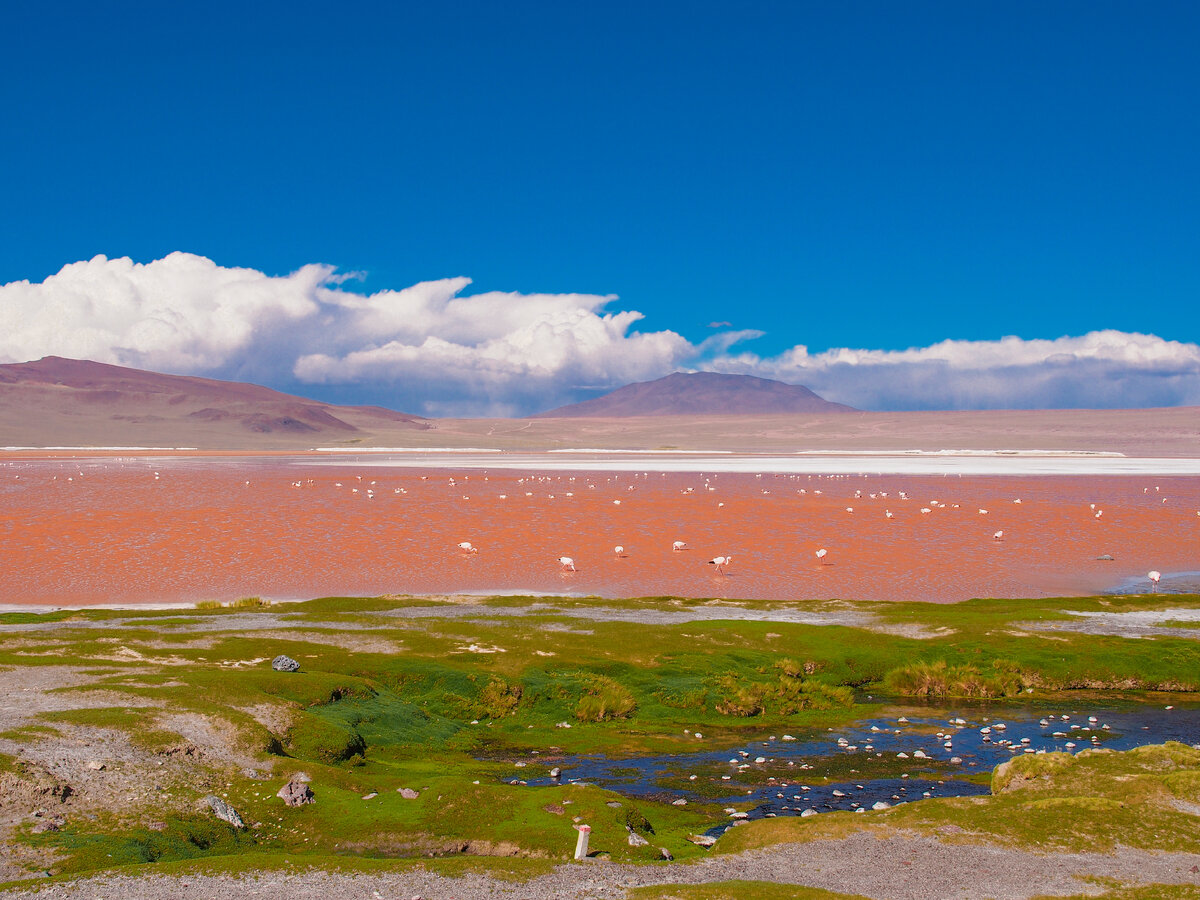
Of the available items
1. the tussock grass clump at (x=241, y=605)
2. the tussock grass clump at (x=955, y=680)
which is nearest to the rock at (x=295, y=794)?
the tussock grass clump at (x=955, y=680)

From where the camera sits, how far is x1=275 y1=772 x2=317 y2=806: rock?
1073 centimetres

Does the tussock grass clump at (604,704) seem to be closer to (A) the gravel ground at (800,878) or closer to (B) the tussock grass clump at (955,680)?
(B) the tussock grass clump at (955,680)

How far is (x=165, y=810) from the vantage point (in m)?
10.1

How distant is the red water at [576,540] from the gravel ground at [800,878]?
19.5 metres

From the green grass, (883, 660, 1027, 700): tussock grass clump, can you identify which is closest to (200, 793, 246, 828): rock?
the green grass

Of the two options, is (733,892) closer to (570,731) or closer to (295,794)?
(295,794)

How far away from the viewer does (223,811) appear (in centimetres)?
1031

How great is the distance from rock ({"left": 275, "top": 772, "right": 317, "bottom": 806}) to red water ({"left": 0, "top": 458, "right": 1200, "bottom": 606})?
18.0m

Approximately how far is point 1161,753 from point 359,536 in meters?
34.1

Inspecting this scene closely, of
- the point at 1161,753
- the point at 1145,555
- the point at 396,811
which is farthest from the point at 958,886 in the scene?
the point at 1145,555

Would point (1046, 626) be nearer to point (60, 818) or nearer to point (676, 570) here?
point (676, 570)

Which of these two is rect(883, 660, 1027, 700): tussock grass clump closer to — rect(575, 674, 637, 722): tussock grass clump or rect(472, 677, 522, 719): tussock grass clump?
rect(575, 674, 637, 722): tussock grass clump

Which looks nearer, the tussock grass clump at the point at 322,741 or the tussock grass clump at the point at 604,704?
the tussock grass clump at the point at 322,741

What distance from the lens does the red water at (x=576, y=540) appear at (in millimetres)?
30219
